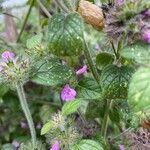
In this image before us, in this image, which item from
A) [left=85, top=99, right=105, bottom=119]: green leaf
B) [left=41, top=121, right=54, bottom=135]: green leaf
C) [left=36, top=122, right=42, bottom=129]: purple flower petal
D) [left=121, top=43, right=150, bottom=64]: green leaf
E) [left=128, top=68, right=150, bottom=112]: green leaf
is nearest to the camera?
[left=128, top=68, right=150, bottom=112]: green leaf

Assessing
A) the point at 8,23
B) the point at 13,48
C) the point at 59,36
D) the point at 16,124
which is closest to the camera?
the point at 59,36

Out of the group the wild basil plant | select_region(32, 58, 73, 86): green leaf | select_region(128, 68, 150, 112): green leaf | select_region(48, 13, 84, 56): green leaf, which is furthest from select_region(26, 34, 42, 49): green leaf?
select_region(128, 68, 150, 112): green leaf

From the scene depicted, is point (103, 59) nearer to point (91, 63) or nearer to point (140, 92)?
point (91, 63)

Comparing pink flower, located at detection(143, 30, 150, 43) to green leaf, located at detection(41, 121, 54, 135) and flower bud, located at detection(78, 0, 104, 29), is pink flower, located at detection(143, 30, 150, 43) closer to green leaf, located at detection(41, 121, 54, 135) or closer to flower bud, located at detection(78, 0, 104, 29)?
flower bud, located at detection(78, 0, 104, 29)

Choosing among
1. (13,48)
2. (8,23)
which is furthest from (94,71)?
(8,23)

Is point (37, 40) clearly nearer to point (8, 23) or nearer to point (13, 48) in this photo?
point (13, 48)

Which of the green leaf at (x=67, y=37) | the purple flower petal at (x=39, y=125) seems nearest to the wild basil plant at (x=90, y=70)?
the green leaf at (x=67, y=37)
